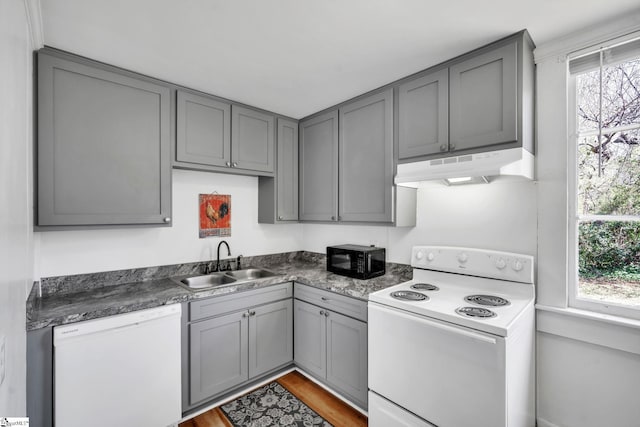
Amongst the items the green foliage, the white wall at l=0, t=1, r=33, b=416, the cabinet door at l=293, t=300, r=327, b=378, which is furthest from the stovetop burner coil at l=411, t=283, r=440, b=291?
the white wall at l=0, t=1, r=33, b=416

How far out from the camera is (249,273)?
2848 millimetres

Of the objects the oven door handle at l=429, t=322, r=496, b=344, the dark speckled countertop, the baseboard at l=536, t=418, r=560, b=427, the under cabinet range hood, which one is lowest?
the baseboard at l=536, t=418, r=560, b=427

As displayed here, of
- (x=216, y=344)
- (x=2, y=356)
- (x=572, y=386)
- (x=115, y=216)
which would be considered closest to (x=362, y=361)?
(x=216, y=344)

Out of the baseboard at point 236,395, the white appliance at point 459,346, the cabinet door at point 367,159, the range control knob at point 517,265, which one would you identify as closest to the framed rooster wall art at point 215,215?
the cabinet door at point 367,159

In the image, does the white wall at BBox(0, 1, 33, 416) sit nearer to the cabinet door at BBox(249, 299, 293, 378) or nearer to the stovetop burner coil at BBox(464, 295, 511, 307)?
the cabinet door at BBox(249, 299, 293, 378)

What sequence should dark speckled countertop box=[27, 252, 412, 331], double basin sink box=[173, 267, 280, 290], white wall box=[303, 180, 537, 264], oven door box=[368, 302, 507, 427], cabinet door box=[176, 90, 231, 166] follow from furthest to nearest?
double basin sink box=[173, 267, 280, 290] < cabinet door box=[176, 90, 231, 166] < white wall box=[303, 180, 537, 264] < dark speckled countertop box=[27, 252, 412, 331] < oven door box=[368, 302, 507, 427]

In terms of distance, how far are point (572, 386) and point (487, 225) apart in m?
1.04

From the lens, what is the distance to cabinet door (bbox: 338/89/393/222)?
2279 millimetres

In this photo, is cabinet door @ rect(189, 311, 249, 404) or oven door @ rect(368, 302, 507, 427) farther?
cabinet door @ rect(189, 311, 249, 404)

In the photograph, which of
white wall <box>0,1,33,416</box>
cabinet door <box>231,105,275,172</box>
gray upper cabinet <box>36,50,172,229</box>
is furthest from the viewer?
cabinet door <box>231,105,275,172</box>

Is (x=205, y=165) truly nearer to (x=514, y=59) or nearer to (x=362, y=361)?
(x=362, y=361)

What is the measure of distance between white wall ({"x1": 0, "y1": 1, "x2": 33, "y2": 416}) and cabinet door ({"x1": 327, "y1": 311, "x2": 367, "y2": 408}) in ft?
5.58

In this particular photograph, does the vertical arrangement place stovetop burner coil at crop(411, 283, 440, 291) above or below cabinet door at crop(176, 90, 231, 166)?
below

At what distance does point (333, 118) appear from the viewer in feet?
8.89
